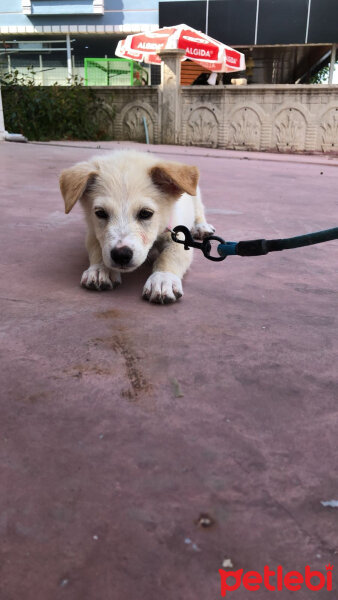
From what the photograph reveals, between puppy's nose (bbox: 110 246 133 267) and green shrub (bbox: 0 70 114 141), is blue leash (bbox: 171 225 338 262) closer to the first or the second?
puppy's nose (bbox: 110 246 133 267)

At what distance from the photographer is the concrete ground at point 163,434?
32.5 inches

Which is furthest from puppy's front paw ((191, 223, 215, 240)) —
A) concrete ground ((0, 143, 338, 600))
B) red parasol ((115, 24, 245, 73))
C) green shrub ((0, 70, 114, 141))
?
red parasol ((115, 24, 245, 73))

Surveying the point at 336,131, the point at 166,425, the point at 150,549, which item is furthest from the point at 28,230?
the point at 336,131

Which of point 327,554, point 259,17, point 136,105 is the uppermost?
point 259,17

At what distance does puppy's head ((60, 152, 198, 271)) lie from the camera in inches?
77.1

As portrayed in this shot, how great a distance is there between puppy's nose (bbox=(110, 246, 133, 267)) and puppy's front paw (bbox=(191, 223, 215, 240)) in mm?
1250

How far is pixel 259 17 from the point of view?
18062 mm

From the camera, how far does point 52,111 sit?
11.5 m

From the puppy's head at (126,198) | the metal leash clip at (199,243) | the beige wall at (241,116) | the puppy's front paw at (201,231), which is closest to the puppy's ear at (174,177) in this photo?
the puppy's head at (126,198)

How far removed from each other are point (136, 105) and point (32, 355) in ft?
38.6

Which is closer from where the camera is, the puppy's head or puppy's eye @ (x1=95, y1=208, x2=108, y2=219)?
the puppy's head

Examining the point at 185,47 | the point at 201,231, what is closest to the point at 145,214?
the point at 201,231

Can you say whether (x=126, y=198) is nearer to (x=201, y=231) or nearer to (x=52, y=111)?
(x=201, y=231)

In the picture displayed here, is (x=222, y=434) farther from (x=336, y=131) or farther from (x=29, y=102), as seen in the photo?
(x=29, y=102)
